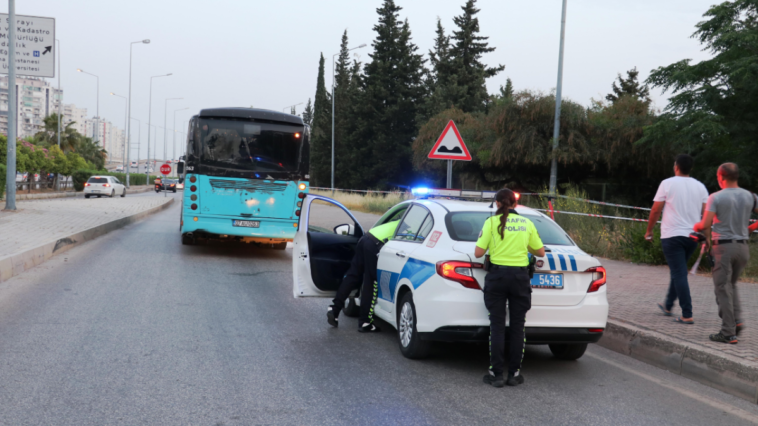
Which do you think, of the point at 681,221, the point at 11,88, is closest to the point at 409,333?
the point at 681,221

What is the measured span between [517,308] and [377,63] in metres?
54.0

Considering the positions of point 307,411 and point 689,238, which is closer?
point 307,411

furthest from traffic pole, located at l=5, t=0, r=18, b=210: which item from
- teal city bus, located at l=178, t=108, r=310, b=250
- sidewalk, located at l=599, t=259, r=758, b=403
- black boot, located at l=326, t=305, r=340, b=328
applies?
sidewalk, located at l=599, t=259, r=758, b=403

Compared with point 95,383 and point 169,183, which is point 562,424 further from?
point 169,183

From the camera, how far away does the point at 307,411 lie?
4.40 metres

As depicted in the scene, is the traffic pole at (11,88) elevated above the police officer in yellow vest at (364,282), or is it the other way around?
the traffic pole at (11,88)

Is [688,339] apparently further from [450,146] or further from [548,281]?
[450,146]

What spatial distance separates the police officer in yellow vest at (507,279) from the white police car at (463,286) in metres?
0.23

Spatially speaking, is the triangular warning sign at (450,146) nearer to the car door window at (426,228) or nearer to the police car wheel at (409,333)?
the car door window at (426,228)

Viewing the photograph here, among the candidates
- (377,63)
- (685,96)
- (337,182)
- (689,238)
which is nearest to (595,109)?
(685,96)

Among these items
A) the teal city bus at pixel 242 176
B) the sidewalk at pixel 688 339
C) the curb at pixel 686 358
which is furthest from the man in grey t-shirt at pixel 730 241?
the teal city bus at pixel 242 176

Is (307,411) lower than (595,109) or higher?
lower

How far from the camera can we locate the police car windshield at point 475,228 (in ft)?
19.4

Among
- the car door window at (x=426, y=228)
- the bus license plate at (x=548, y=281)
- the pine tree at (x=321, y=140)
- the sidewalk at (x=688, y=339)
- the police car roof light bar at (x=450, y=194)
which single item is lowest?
the sidewalk at (x=688, y=339)
